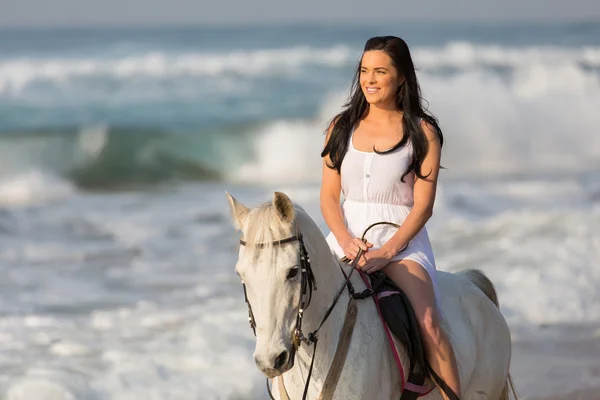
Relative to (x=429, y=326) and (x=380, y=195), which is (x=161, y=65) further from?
(x=429, y=326)

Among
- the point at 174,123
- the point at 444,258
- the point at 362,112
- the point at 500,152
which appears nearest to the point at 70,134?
the point at 174,123

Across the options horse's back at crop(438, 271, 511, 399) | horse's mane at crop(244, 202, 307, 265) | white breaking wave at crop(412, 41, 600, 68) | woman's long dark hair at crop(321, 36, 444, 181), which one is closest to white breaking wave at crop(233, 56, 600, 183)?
white breaking wave at crop(412, 41, 600, 68)

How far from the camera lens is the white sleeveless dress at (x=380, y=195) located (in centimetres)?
408

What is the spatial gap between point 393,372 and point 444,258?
7.02 m

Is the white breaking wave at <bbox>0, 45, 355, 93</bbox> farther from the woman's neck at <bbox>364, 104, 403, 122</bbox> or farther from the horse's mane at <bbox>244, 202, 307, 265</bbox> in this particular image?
the horse's mane at <bbox>244, 202, 307, 265</bbox>

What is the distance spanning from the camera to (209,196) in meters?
17.9

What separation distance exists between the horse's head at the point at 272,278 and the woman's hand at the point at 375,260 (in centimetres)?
69

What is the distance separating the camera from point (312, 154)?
73.3 feet

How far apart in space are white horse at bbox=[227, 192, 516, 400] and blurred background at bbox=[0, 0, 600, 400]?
2626 mm

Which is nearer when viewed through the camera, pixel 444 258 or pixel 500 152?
pixel 444 258

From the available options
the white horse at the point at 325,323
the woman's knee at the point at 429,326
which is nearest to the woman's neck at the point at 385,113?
the white horse at the point at 325,323

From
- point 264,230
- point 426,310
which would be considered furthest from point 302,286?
point 426,310

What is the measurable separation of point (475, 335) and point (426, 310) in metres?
0.61

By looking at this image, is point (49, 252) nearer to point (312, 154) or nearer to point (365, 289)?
point (365, 289)
